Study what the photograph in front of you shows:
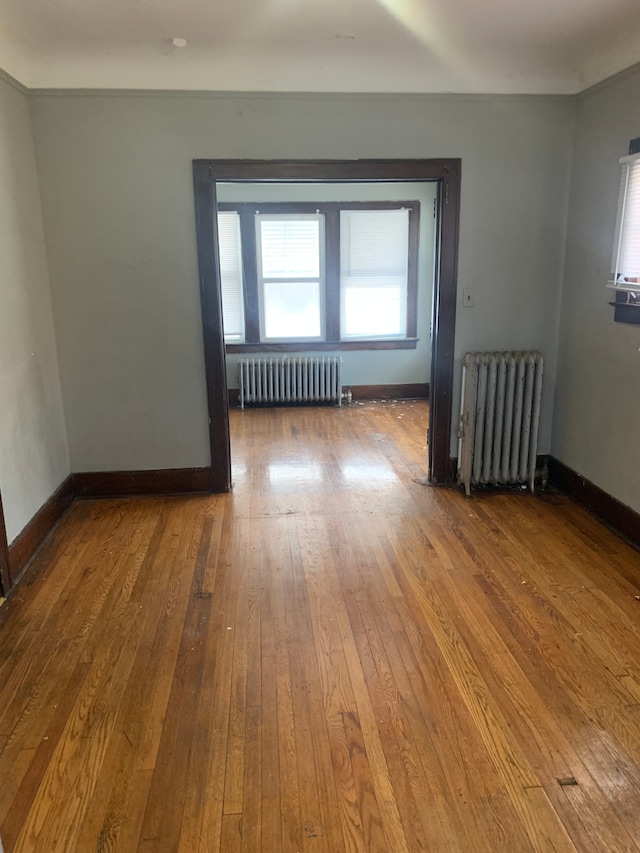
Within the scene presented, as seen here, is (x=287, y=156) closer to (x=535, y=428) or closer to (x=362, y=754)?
(x=535, y=428)

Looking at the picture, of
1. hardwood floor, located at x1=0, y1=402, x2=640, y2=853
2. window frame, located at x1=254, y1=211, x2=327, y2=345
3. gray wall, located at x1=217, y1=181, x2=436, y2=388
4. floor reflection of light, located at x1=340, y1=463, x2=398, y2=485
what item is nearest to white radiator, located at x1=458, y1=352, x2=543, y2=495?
hardwood floor, located at x1=0, y1=402, x2=640, y2=853

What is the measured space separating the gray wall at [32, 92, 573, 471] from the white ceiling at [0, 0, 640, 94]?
0.10 meters

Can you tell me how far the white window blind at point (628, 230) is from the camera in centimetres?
311

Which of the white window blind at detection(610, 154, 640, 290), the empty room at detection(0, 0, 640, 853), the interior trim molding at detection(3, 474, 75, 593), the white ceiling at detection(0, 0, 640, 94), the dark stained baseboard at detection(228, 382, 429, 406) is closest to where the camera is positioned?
the empty room at detection(0, 0, 640, 853)


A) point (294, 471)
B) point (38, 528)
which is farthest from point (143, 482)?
point (294, 471)

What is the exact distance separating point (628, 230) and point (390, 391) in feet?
12.2

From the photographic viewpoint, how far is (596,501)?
3.61 m

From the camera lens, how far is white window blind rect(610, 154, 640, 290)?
10.2 feet


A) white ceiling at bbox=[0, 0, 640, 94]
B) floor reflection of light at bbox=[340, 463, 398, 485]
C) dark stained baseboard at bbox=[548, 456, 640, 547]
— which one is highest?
white ceiling at bbox=[0, 0, 640, 94]

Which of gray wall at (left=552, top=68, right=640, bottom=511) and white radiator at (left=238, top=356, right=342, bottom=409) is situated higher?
gray wall at (left=552, top=68, right=640, bottom=511)

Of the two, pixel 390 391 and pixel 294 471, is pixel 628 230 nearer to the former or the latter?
pixel 294 471

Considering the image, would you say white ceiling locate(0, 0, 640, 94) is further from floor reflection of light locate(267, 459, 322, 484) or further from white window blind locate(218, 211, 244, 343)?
white window blind locate(218, 211, 244, 343)

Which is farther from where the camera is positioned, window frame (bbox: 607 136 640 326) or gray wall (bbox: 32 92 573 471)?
gray wall (bbox: 32 92 573 471)

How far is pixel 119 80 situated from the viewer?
134 inches
